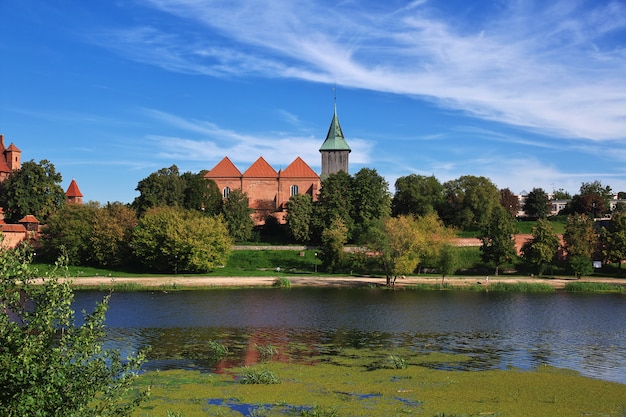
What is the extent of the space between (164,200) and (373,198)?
2468 centimetres

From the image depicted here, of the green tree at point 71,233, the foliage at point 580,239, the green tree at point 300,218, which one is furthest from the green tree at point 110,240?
the foliage at point 580,239

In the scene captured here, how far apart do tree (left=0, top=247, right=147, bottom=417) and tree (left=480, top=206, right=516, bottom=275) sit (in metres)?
49.3

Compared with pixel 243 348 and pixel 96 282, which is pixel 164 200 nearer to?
pixel 96 282

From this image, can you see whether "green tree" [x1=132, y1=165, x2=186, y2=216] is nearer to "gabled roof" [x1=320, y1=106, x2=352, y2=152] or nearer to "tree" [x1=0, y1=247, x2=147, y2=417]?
"gabled roof" [x1=320, y1=106, x2=352, y2=152]

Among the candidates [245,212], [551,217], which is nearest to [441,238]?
[245,212]

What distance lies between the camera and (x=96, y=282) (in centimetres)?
4800

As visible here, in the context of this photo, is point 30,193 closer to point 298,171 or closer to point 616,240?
point 298,171

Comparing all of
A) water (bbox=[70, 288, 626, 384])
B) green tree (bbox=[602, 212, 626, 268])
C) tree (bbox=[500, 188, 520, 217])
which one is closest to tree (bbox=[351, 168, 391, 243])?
water (bbox=[70, 288, 626, 384])

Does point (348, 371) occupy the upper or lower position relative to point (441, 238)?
lower

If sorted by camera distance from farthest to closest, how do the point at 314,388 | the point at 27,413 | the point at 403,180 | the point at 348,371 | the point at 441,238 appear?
the point at 403,180, the point at 441,238, the point at 348,371, the point at 314,388, the point at 27,413

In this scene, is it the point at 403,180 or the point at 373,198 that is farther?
the point at 403,180

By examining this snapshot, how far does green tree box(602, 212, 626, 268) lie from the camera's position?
182 feet

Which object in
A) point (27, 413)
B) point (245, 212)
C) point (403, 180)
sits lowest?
point (27, 413)

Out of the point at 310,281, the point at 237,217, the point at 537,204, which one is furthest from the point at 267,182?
the point at 537,204
